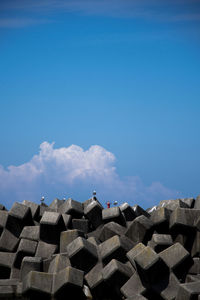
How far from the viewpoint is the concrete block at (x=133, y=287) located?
7040mm

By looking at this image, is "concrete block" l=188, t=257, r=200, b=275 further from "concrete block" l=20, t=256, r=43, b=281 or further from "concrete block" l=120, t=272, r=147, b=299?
"concrete block" l=20, t=256, r=43, b=281

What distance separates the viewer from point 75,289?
723 cm

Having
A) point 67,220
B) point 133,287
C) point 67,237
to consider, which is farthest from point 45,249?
point 133,287

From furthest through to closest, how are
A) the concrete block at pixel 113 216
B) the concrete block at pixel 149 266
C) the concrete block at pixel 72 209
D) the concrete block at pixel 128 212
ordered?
the concrete block at pixel 128 212
the concrete block at pixel 72 209
the concrete block at pixel 113 216
the concrete block at pixel 149 266

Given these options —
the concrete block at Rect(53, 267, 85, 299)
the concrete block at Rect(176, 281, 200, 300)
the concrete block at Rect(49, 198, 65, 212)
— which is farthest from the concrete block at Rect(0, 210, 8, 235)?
the concrete block at Rect(176, 281, 200, 300)

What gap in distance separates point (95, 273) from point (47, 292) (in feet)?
2.57

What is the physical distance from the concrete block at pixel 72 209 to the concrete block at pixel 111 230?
712 mm

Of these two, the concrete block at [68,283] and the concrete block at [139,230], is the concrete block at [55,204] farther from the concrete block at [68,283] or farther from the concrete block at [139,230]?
the concrete block at [68,283]

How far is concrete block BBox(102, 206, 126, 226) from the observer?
8297 mm

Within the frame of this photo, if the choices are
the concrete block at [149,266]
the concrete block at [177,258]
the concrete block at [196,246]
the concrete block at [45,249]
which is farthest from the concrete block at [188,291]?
the concrete block at [45,249]

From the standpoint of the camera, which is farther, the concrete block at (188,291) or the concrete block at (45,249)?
the concrete block at (45,249)

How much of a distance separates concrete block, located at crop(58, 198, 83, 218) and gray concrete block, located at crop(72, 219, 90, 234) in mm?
268

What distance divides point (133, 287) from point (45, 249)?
172 centimetres

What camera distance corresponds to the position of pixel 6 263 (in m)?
8.33
